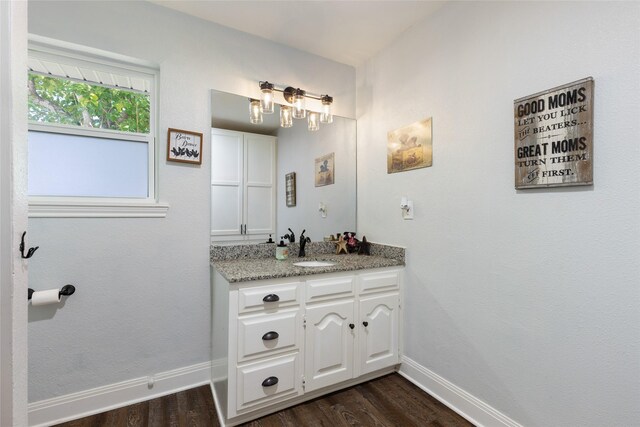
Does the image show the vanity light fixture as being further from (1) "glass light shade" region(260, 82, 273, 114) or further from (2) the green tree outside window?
(2) the green tree outside window

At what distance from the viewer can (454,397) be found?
1.75 m

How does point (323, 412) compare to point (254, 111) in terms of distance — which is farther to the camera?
point (254, 111)

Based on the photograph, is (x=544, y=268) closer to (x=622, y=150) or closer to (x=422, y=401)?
(x=622, y=150)

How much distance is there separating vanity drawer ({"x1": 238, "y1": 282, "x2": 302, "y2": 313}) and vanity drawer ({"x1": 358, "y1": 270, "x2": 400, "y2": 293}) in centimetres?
48

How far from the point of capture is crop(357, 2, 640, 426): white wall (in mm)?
1132

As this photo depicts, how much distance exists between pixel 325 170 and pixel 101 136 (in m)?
1.61

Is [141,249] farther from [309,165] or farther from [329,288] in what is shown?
[309,165]

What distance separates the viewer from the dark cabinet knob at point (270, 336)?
160 centimetres

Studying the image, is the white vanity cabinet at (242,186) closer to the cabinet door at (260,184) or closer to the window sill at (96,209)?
the cabinet door at (260,184)

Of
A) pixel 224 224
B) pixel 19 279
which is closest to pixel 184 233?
pixel 224 224

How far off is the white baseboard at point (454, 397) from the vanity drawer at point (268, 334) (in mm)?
925

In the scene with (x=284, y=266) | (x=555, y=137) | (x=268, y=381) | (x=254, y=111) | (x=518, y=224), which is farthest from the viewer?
(x=254, y=111)

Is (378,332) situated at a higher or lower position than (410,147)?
lower

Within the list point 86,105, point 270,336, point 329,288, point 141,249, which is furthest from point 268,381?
point 86,105
